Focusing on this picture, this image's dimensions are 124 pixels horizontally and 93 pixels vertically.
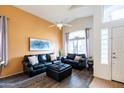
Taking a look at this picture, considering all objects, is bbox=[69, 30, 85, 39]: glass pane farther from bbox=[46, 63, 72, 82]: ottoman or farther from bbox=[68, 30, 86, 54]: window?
bbox=[46, 63, 72, 82]: ottoman

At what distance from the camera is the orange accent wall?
4086mm

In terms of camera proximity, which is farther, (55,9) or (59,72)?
(55,9)

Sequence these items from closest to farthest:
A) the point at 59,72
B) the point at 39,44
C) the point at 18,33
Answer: the point at 59,72, the point at 18,33, the point at 39,44

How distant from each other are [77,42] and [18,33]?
4101 millimetres

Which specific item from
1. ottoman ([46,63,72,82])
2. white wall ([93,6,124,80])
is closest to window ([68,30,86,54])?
white wall ([93,6,124,80])

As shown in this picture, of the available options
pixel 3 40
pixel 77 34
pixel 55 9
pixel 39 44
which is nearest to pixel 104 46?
pixel 55 9

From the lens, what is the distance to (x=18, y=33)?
447cm

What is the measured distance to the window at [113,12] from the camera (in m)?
3.55

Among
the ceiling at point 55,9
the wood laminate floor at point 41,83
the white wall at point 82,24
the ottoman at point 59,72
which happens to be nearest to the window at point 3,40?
the wood laminate floor at point 41,83

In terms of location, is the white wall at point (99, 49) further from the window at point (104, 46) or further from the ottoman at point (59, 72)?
the ottoman at point (59, 72)

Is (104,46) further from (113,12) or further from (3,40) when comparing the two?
(3,40)
